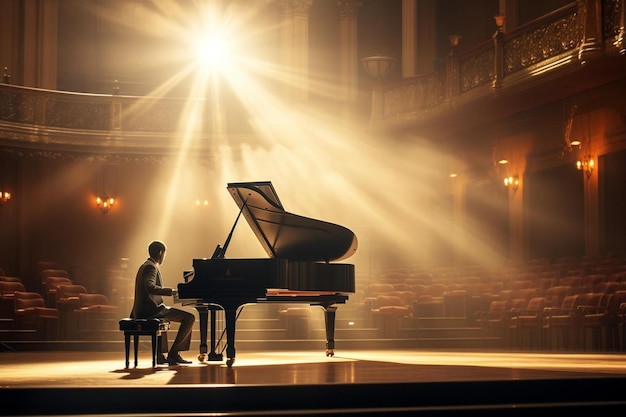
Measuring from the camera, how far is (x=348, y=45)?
19109 millimetres

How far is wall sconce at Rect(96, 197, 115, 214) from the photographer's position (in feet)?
56.6

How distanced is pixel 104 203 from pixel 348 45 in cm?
588

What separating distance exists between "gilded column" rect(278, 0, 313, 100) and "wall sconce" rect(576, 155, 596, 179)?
6.27 metres

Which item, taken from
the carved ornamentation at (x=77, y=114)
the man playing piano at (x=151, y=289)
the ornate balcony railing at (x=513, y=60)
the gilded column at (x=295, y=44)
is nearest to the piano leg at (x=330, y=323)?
the man playing piano at (x=151, y=289)

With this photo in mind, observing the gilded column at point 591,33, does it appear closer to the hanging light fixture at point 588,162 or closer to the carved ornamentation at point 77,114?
the hanging light fixture at point 588,162

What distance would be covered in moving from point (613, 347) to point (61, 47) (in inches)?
485

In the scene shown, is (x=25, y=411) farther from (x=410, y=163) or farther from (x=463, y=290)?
(x=410, y=163)

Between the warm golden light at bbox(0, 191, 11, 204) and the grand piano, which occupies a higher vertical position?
the warm golden light at bbox(0, 191, 11, 204)

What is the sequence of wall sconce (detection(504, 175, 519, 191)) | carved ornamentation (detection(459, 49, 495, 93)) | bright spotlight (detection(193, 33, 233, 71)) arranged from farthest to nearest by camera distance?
1. bright spotlight (detection(193, 33, 233, 71))
2. wall sconce (detection(504, 175, 519, 191))
3. carved ornamentation (detection(459, 49, 495, 93))

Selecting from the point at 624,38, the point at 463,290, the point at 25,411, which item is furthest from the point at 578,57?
the point at 25,411

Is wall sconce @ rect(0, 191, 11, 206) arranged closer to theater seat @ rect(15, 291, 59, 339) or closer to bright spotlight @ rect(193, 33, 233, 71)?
theater seat @ rect(15, 291, 59, 339)

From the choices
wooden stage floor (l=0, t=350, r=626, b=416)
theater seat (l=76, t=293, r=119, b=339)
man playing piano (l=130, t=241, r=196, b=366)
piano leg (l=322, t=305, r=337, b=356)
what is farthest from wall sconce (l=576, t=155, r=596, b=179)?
man playing piano (l=130, t=241, r=196, b=366)

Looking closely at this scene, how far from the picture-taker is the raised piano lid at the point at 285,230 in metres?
7.10

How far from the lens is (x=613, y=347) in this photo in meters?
10.3
